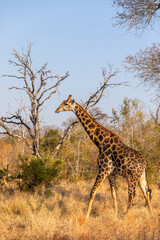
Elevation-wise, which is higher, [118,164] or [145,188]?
[118,164]

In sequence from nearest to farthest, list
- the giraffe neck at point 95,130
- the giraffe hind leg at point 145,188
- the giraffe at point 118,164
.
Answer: the giraffe at point 118,164 → the giraffe hind leg at point 145,188 → the giraffe neck at point 95,130

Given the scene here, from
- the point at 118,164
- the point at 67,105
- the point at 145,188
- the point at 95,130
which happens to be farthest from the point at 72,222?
the point at 67,105

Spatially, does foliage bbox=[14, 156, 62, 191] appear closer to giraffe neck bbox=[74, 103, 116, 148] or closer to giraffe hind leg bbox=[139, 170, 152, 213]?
giraffe neck bbox=[74, 103, 116, 148]

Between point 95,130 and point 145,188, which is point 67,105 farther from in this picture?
point 145,188

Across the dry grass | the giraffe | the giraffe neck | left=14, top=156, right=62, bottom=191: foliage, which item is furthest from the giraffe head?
the dry grass

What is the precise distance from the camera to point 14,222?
5.94 metres

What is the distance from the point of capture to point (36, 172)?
351 inches

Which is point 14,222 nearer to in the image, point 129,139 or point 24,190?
point 24,190

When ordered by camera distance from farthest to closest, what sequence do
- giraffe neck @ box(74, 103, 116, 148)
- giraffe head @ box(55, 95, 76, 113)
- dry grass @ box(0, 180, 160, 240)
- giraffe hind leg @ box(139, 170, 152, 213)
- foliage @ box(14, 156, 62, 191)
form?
foliage @ box(14, 156, 62, 191) → giraffe head @ box(55, 95, 76, 113) → giraffe neck @ box(74, 103, 116, 148) → giraffe hind leg @ box(139, 170, 152, 213) → dry grass @ box(0, 180, 160, 240)

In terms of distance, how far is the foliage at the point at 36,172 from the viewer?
882 cm

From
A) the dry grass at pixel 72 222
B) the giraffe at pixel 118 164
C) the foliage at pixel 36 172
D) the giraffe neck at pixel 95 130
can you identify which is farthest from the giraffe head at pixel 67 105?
the dry grass at pixel 72 222

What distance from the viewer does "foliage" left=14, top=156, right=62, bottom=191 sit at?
347 inches

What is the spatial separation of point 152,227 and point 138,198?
3.30m

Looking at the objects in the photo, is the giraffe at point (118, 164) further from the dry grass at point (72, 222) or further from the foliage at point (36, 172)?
the foliage at point (36, 172)
